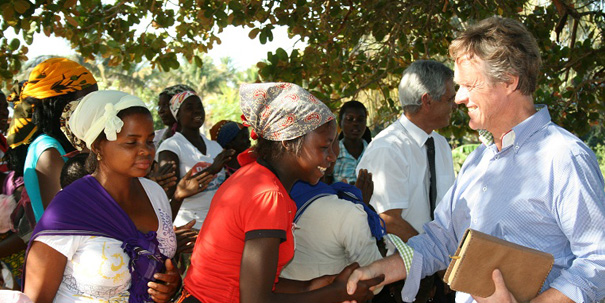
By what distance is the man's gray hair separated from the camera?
3.66 metres

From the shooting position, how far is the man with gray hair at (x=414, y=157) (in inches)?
139

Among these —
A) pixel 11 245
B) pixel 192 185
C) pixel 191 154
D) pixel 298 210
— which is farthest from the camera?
pixel 191 154

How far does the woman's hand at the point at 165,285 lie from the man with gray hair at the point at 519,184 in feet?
2.67

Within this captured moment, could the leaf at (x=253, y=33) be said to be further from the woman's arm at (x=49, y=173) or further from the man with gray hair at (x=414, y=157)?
the woman's arm at (x=49, y=173)

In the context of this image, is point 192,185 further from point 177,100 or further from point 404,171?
point 177,100

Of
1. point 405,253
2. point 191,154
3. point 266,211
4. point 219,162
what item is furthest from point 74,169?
point 191,154

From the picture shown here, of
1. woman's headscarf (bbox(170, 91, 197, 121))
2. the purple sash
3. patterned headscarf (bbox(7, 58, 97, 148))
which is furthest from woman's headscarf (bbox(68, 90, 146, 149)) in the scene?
woman's headscarf (bbox(170, 91, 197, 121))

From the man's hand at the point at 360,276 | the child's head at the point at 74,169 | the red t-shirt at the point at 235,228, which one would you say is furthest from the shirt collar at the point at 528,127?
the child's head at the point at 74,169

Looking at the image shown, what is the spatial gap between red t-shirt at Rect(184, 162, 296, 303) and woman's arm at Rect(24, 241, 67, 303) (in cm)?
53

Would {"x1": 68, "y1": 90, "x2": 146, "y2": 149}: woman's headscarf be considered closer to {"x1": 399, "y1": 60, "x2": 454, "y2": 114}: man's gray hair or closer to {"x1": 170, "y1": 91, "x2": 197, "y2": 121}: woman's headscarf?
{"x1": 399, "y1": 60, "x2": 454, "y2": 114}: man's gray hair

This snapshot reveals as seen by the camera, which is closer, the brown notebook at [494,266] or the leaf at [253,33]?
the brown notebook at [494,266]

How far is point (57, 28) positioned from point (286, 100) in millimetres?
3860

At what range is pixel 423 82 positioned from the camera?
12.0 feet

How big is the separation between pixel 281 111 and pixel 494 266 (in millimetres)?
1038
